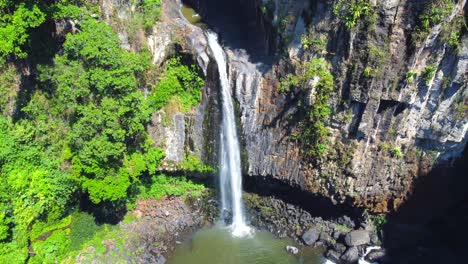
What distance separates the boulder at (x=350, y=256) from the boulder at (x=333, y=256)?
0.88 ft

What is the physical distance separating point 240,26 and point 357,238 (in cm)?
1458

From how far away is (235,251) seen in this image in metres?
24.8

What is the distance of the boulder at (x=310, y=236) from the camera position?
25.2 m

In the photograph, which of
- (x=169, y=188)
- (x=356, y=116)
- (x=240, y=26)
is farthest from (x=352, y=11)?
(x=169, y=188)

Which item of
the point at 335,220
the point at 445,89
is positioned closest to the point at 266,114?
the point at 335,220

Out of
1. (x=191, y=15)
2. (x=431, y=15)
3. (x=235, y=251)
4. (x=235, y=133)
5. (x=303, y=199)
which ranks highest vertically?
(x=191, y=15)

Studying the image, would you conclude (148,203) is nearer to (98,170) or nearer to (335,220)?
(98,170)

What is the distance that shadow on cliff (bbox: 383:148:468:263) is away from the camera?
24344 millimetres

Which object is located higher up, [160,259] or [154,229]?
[154,229]

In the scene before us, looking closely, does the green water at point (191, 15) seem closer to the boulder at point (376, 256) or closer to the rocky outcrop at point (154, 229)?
the rocky outcrop at point (154, 229)

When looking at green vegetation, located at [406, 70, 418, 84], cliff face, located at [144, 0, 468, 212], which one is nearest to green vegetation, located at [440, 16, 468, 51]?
cliff face, located at [144, 0, 468, 212]

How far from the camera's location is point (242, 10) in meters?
29.6

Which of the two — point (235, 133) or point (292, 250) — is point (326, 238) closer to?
point (292, 250)

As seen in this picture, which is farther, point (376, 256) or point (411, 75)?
point (376, 256)
